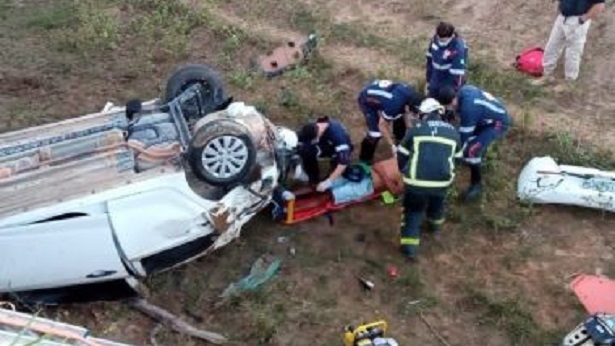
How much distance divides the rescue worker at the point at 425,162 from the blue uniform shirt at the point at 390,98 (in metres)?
0.54

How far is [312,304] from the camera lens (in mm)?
7629

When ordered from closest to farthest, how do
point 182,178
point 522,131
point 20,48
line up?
1. point 182,178
2. point 522,131
3. point 20,48

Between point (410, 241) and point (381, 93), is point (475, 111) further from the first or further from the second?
point (410, 241)

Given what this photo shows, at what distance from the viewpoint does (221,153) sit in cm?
712

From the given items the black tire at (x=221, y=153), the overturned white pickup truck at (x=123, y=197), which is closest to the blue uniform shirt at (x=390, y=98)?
the overturned white pickup truck at (x=123, y=197)

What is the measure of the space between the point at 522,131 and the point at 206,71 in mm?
3541

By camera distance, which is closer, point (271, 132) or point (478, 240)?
point (271, 132)

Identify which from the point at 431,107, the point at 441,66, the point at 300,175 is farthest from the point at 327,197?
the point at 441,66

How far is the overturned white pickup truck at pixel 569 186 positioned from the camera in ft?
27.8

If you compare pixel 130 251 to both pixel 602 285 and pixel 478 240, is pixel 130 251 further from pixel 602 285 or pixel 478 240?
pixel 602 285

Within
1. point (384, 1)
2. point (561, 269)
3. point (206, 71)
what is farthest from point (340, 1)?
point (561, 269)

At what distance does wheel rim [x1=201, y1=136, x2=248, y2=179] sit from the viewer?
280 inches

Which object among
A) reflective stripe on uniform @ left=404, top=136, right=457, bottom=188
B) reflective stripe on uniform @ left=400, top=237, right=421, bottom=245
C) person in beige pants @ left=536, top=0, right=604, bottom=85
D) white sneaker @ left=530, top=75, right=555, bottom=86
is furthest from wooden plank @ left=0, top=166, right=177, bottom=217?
person in beige pants @ left=536, top=0, right=604, bottom=85

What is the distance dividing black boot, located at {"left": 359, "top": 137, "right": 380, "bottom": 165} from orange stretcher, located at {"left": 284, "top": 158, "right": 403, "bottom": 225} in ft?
1.05
